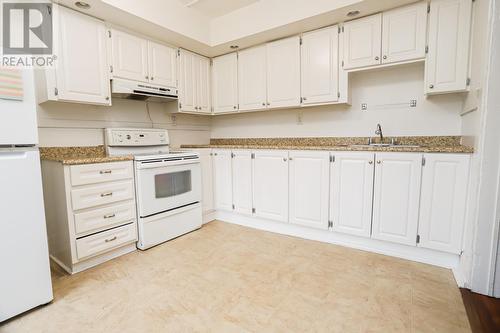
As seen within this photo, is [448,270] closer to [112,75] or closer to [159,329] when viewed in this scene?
[159,329]

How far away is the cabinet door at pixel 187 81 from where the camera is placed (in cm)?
317

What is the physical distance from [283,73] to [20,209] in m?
2.62

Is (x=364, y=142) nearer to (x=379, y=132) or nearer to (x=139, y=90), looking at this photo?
(x=379, y=132)

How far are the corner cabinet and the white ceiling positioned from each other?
100 cm

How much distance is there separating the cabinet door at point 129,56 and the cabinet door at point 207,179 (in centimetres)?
107

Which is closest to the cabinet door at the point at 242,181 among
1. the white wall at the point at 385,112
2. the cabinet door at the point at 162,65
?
the white wall at the point at 385,112

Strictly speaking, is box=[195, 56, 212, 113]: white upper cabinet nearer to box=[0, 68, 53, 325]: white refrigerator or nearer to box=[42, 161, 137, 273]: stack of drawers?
box=[42, 161, 137, 273]: stack of drawers

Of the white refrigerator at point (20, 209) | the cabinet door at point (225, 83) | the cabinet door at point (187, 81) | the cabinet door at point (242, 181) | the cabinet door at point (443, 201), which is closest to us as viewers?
the white refrigerator at point (20, 209)

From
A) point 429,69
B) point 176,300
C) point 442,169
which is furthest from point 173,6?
point 442,169

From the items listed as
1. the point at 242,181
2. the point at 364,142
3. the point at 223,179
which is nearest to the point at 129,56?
the point at 223,179

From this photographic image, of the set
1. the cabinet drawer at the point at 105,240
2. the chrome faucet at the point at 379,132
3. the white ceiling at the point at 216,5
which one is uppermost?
the white ceiling at the point at 216,5

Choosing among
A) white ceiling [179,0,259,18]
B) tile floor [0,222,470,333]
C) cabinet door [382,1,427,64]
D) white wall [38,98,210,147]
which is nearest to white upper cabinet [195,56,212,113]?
white wall [38,98,210,147]

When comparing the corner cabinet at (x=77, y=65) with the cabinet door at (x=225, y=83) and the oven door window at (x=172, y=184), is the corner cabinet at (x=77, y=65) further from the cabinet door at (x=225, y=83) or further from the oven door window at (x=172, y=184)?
the cabinet door at (x=225, y=83)

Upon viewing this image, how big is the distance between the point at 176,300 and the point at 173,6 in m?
2.80
